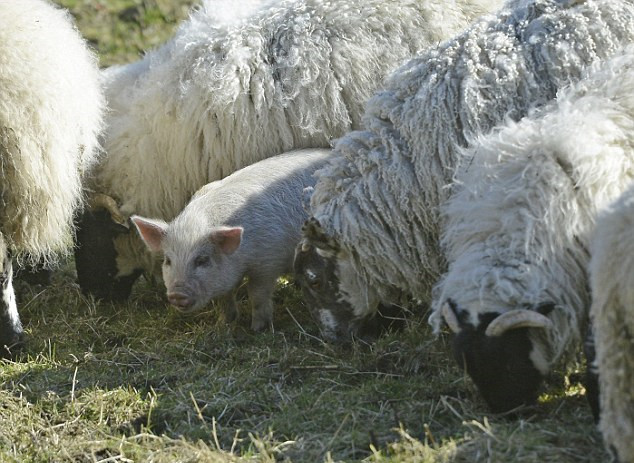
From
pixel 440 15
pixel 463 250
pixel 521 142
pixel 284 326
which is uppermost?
pixel 440 15

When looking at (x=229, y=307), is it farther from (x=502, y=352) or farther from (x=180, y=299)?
(x=502, y=352)

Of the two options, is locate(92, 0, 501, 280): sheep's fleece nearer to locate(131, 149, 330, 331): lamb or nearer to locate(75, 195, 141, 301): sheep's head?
locate(75, 195, 141, 301): sheep's head

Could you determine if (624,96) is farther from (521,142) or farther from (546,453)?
(546,453)

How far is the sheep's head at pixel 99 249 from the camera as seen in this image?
6508 millimetres

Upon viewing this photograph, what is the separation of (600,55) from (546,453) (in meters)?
2.18

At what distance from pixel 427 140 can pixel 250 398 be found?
1526mm

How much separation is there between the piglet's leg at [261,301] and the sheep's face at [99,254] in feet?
3.60

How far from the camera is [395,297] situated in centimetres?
527

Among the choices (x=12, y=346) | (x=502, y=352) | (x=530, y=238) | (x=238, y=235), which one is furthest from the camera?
(x=12, y=346)

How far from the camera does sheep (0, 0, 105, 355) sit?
16.9 feet

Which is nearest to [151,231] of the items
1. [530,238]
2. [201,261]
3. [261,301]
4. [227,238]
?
[201,261]

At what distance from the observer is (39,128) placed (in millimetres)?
5227

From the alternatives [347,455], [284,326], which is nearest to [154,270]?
[284,326]

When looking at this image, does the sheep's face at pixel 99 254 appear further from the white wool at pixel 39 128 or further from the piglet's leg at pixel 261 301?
the piglet's leg at pixel 261 301
